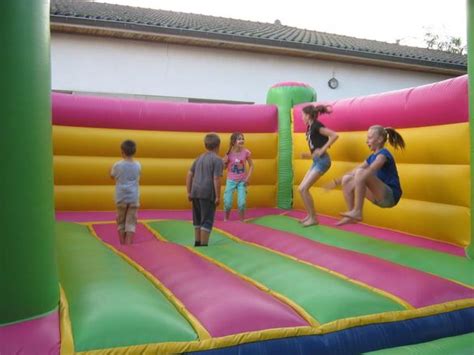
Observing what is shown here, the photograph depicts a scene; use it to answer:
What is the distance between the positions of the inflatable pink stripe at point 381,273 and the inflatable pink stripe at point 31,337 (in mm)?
1525

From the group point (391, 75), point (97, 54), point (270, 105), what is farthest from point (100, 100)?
point (391, 75)

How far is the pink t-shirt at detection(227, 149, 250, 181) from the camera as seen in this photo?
17.7ft

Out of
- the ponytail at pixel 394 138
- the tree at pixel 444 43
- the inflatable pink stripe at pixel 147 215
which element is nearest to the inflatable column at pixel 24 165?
the ponytail at pixel 394 138

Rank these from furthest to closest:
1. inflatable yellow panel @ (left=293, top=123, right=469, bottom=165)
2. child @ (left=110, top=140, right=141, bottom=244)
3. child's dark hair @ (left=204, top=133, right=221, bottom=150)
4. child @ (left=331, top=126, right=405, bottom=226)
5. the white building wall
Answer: the white building wall
child @ (left=110, top=140, right=141, bottom=244)
child's dark hair @ (left=204, top=133, right=221, bottom=150)
child @ (left=331, top=126, right=405, bottom=226)
inflatable yellow panel @ (left=293, top=123, right=469, bottom=165)

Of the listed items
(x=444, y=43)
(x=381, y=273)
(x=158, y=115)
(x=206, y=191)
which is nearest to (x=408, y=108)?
(x=206, y=191)

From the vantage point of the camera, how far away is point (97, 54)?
8.55 meters

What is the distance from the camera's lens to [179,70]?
29.9 ft

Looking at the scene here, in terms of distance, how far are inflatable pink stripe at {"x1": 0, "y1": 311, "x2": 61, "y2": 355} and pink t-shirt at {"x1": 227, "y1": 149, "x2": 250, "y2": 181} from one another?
3.58 m

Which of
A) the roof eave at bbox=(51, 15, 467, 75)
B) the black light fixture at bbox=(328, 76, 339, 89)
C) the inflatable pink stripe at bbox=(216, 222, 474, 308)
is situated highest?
the roof eave at bbox=(51, 15, 467, 75)

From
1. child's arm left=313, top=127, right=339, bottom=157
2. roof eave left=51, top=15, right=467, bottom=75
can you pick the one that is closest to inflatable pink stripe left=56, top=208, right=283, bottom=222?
child's arm left=313, top=127, right=339, bottom=157

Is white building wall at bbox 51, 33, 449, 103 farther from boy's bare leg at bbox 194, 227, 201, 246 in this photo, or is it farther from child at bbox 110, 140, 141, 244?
boy's bare leg at bbox 194, 227, 201, 246

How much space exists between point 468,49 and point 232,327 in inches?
98.6

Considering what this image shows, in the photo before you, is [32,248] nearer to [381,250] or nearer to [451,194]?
[381,250]

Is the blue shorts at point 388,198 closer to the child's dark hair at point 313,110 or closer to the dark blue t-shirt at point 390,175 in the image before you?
the dark blue t-shirt at point 390,175
